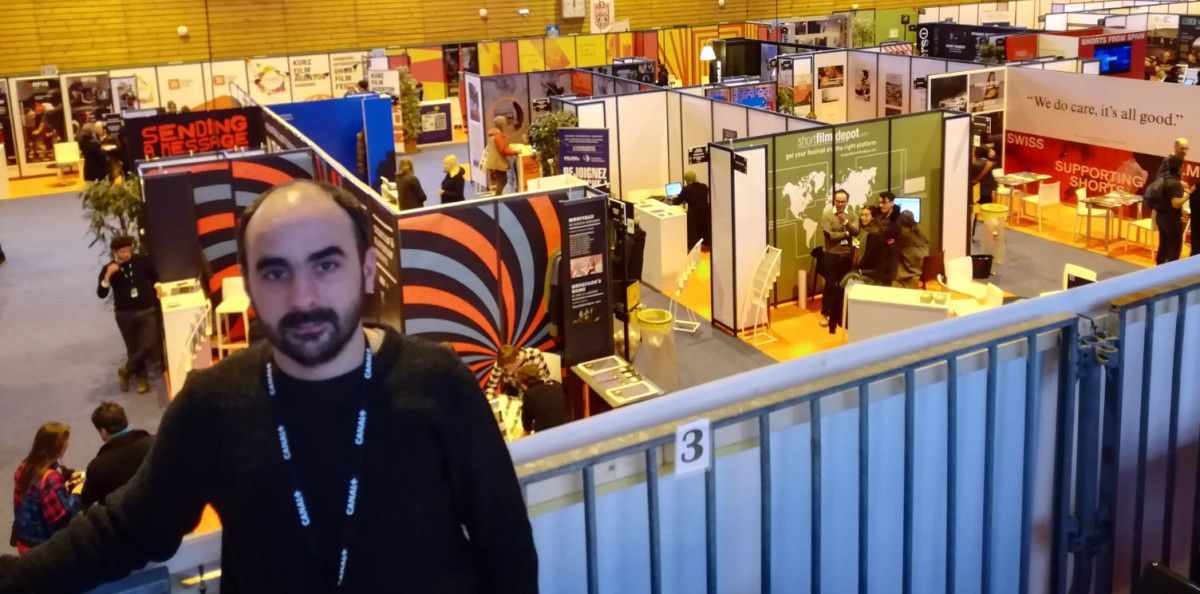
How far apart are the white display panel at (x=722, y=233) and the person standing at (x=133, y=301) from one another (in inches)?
202

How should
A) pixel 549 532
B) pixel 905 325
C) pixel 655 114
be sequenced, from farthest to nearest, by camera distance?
pixel 655 114, pixel 905 325, pixel 549 532

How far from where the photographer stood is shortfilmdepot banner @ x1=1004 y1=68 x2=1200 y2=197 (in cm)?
1303

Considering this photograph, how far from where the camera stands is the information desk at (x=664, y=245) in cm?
1202

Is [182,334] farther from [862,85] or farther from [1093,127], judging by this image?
[862,85]

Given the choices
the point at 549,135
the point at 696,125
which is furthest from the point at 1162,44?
the point at 549,135

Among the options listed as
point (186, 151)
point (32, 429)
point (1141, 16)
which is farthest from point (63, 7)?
point (1141, 16)

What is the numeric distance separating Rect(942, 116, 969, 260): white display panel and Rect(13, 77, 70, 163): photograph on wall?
15785 millimetres

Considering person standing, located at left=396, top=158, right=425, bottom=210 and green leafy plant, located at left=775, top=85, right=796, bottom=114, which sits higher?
green leafy plant, located at left=775, top=85, right=796, bottom=114

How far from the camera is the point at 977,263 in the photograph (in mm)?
10602

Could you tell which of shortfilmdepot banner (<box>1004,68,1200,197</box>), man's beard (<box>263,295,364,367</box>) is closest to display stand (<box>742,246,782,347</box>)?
shortfilmdepot banner (<box>1004,68,1200,197</box>)

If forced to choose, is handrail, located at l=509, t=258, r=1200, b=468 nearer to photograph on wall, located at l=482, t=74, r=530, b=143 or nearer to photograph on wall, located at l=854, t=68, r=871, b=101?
photograph on wall, located at l=482, t=74, r=530, b=143

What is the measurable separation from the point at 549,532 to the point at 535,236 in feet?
21.6

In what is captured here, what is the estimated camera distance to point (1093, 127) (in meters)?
13.9

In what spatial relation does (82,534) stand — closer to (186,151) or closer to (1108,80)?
(186,151)
